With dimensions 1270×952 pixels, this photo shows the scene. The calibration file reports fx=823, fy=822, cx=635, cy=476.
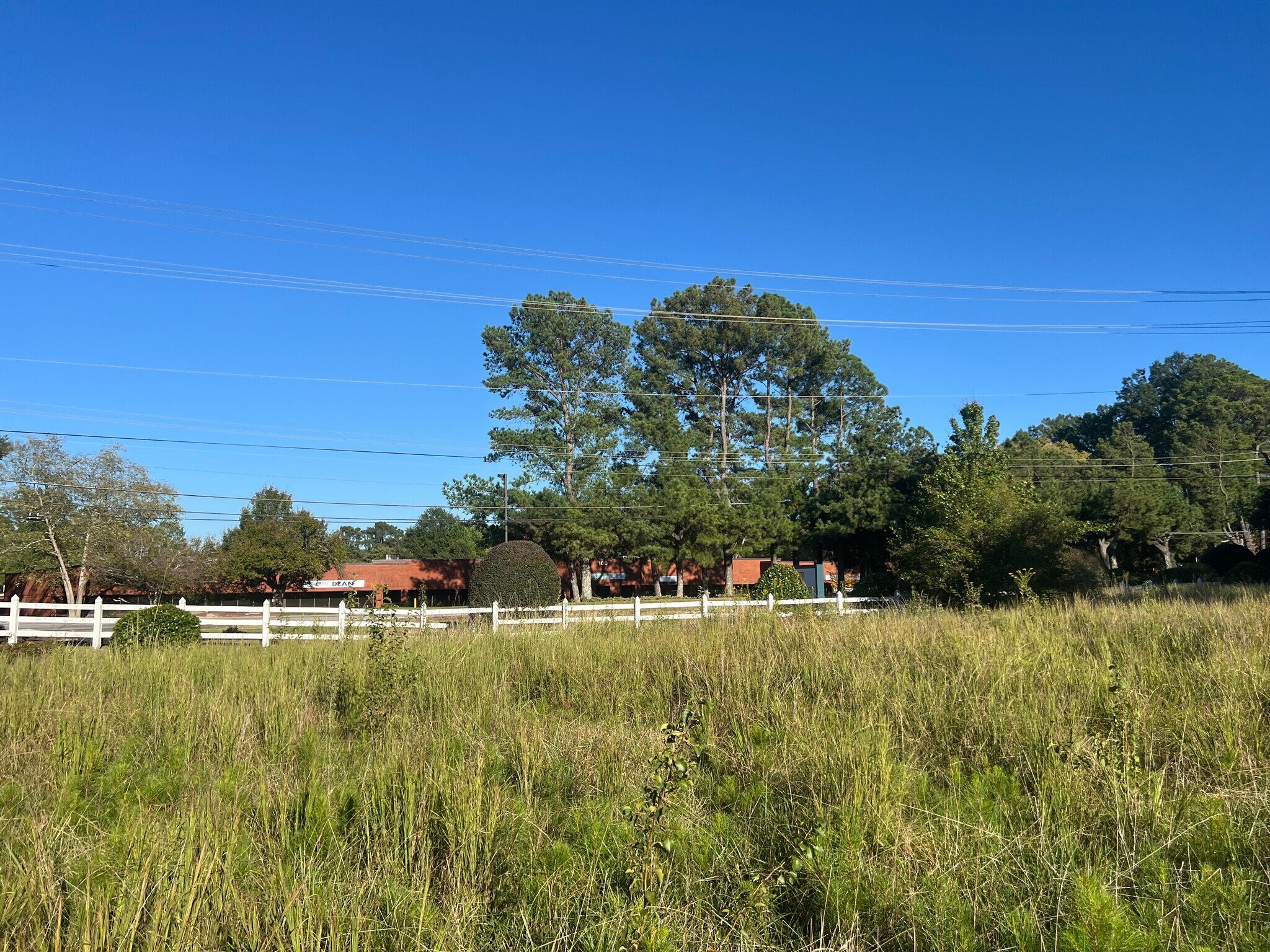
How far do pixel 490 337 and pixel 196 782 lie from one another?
44.9m

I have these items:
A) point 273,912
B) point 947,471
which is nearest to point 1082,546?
point 947,471

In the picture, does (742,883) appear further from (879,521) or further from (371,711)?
(879,521)

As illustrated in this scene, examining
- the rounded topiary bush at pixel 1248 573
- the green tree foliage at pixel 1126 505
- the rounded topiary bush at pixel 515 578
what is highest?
the green tree foliage at pixel 1126 505

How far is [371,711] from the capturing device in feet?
21.9

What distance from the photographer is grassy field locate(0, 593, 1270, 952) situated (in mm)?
3123

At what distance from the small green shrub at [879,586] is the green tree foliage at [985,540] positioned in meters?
2.62

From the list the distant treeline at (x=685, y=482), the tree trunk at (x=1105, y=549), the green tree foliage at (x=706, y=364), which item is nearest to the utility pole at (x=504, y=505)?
the distant treeline at (x=685, y=482)

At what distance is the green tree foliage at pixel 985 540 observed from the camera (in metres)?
20.8

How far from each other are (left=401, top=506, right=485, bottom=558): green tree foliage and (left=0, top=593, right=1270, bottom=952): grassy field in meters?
40.0

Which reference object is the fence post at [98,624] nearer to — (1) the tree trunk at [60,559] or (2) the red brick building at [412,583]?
(2) the red brick building at [412,583]

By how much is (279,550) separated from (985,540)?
3698cm

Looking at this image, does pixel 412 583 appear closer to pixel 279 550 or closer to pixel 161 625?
pixel 279 550

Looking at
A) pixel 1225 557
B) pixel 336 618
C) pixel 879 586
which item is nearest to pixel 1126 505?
pixel 1225 557

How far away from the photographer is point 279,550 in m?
Answer: 44.9
